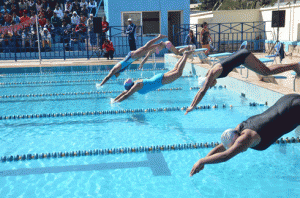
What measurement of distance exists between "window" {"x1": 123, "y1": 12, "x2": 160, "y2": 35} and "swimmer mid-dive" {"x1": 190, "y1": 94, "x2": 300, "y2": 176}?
14824 mm

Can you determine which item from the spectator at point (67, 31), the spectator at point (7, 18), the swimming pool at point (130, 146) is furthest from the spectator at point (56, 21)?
the swimming pool at point (130, 146)

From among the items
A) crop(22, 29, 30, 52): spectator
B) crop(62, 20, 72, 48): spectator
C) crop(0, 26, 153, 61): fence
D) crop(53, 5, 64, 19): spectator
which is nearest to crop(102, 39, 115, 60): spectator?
crop(0, 26, 153, 61): fence

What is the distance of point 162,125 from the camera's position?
18.4 ft

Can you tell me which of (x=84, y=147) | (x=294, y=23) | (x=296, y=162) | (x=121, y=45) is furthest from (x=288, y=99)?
(x=121, y=45)

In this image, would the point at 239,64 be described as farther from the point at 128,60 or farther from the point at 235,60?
the point at 128,60

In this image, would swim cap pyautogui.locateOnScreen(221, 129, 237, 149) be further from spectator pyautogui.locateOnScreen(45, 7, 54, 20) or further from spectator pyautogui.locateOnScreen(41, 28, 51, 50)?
spectator pyautogui.locateOnScreen(45, 7, 54, 20)

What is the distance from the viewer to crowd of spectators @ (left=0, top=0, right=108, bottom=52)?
15.4 meters

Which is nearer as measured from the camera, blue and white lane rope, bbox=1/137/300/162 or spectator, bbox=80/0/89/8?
blue and white lane rope, bbox=1/137/300/162

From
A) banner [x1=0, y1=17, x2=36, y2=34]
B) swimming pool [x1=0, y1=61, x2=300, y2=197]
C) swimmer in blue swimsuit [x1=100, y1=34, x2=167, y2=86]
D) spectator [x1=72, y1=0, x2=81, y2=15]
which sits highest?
spectator [x1=72, y1=0, x2=81, y2=15]

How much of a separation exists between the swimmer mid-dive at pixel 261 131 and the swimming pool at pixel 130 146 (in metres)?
1.14

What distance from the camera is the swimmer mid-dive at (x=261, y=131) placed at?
7.56ft

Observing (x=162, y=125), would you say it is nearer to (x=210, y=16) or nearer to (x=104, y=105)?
(x=104, y=105)

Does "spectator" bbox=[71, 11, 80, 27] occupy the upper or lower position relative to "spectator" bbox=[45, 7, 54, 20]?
lower

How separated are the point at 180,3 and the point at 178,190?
14383 mm
